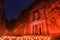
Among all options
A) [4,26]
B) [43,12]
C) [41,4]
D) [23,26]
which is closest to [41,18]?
[43,12]

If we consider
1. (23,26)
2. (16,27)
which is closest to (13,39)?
(23,26)

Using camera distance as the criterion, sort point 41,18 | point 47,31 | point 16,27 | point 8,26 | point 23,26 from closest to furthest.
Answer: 1. point 47,31
2. point 41,18
3. point 23,26
4. point 16,27
5. point 8,26

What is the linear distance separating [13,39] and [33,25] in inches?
395

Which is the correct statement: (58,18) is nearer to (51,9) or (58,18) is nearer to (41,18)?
(51,9)

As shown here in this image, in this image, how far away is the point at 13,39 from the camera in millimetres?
3988

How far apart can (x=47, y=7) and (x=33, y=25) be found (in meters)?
3.06

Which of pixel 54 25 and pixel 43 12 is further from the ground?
pixel 43 12

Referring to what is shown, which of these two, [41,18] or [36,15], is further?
[36,15]

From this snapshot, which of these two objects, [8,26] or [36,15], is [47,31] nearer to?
[36,15]

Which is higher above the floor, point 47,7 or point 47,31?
point 47,7

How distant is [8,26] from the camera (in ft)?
59.1

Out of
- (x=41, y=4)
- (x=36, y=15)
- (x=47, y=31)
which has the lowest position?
(x=47, y=31)

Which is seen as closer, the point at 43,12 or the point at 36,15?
the point at 43,12

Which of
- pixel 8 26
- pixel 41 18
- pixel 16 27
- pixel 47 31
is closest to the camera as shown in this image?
pixel 47 31
